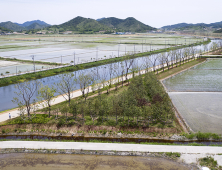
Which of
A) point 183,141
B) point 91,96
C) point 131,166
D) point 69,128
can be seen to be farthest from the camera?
point 91,96

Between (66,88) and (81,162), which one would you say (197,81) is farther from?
(81,162)

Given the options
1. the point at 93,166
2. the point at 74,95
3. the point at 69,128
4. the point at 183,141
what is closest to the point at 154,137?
the point at 183,141

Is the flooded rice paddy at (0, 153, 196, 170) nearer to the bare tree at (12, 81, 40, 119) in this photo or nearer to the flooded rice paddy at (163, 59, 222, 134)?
the bare tree at (12, 81, 40, 119)

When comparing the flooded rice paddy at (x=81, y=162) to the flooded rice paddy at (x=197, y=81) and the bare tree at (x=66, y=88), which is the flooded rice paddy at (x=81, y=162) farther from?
the flooded rice paddy at (x=197, y=81)

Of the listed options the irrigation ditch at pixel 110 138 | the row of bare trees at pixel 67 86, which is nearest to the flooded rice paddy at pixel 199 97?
the irrigation ditch at pixel 110 138

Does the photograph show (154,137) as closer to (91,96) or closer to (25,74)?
(91,96)

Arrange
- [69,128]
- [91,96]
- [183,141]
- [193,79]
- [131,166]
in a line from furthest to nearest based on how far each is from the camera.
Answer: [193,79] < [91,96] < [69,128] < [183,141] < [131,166]

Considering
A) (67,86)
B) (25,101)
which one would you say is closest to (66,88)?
(67,86)

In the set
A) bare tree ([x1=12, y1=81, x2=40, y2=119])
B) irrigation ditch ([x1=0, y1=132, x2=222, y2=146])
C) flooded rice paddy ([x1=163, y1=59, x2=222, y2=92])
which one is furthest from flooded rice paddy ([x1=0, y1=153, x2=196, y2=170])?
flooded rice paddy ([x1=163, y1=59, x2=222, y2=92])

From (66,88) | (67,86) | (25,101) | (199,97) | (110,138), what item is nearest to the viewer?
(110,138)
